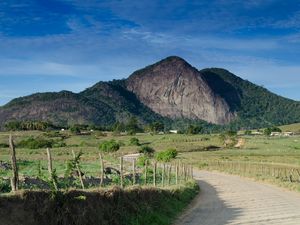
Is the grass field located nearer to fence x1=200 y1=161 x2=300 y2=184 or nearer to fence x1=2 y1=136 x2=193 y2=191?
fence x1=2 y1=136 x2=193 y2=191

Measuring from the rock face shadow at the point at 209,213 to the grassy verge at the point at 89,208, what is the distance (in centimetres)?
77

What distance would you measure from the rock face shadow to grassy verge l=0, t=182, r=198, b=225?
77 centimetres

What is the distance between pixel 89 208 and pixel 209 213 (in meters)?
9.60

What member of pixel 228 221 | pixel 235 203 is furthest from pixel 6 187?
pixel 235 203

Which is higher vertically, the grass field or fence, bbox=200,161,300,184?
the grass field

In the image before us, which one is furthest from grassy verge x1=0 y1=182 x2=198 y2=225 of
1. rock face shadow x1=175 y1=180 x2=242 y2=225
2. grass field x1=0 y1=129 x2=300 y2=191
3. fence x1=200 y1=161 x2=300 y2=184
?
fence x1=200 y1=161 x2=300 y2=184

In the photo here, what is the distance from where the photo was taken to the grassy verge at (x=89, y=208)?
41.3 ft

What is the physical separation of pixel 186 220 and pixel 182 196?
712 cm

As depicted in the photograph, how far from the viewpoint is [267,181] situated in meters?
48.4

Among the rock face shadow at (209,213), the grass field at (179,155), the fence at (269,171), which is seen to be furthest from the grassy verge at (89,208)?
the fence at (269,171)

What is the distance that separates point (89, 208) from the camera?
50.3 ft

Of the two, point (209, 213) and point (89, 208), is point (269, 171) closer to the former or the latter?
point (209, 213)

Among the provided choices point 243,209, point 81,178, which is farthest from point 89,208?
point 243,209

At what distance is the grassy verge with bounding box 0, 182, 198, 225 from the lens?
1260 centimetres
